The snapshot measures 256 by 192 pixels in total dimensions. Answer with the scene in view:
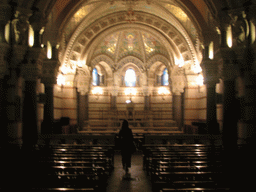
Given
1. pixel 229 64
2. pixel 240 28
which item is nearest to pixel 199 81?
pixel 229 64

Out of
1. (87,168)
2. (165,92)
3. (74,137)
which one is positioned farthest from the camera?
(165,92)

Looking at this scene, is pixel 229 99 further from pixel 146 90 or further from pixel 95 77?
pixel 95 77

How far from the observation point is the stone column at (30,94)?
1032cm

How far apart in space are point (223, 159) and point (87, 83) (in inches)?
584

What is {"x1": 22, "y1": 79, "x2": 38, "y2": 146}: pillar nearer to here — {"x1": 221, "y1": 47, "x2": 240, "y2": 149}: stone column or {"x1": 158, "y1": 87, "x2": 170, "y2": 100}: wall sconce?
{"x1": 221, "y1": 47, "x2": 240, "y2": 149}: stone column

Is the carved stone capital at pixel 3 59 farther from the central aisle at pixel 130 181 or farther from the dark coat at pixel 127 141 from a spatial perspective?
the central aisle at pixel 130 181

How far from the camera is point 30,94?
10.7 meters

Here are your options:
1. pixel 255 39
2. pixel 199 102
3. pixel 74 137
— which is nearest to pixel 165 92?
pixel 199 102

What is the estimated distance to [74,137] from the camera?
11688mm

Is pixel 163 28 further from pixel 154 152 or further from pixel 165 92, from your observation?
pixel 154 152

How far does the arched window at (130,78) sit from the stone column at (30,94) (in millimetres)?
13799

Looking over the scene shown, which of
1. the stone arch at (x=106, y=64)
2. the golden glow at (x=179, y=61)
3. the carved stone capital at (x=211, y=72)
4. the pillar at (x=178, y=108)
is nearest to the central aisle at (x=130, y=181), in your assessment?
the carved stone capital at (x=211, y=72)

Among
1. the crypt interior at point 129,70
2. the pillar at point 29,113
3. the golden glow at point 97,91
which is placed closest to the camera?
the crypt interior at point 129,70

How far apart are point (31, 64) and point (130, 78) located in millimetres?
14453
